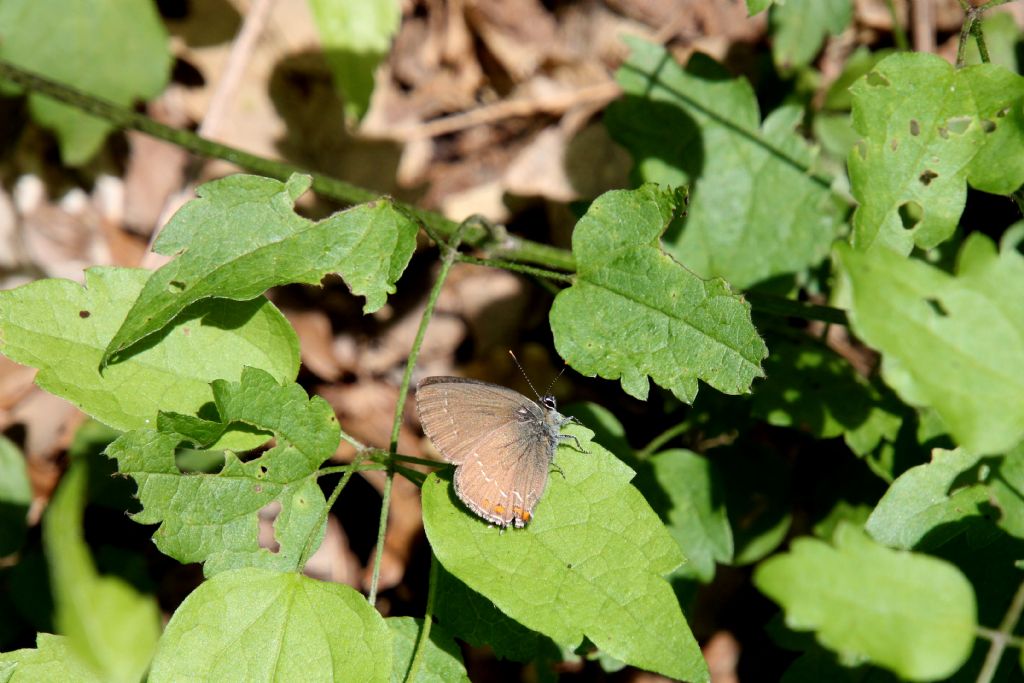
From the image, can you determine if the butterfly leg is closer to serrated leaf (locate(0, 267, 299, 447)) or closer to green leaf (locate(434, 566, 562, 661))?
green leaf (locate(434, 566, 562, 661))

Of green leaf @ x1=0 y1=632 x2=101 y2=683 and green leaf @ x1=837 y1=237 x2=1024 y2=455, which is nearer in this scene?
green leaf @ x1=837 y1=237 x2=1024 y2=455

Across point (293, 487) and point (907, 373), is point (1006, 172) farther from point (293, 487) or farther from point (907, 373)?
point (293, 487)

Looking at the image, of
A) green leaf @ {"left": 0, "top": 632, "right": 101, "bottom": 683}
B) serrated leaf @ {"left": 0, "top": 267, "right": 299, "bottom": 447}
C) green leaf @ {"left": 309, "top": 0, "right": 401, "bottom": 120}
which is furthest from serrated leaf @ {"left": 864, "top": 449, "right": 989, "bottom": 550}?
green leaf @ {"left": 309, "top": 0, "right": 401, "bottom": 120}

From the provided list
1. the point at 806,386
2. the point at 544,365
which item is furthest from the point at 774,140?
the point at 544,365

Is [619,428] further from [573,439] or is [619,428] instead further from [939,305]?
[939,305]

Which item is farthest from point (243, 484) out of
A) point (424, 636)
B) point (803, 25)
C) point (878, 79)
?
point (803, 25)

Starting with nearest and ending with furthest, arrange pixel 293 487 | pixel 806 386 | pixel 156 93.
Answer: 1. pixel 293 487
2. pixel 806 386
3. pixel 156 93
